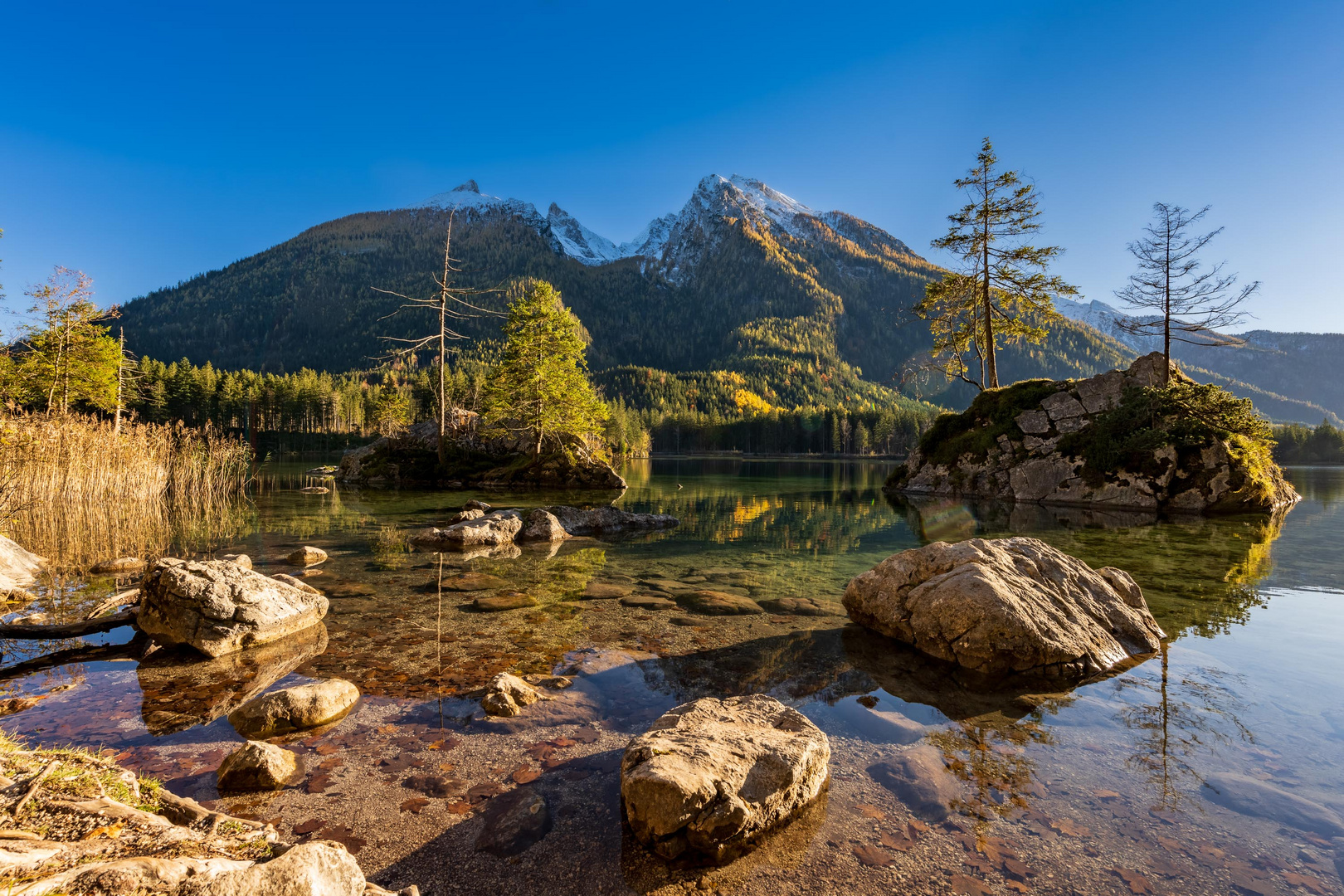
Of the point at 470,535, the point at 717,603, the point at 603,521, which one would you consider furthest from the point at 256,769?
the point at 603,521

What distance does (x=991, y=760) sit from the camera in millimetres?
4910

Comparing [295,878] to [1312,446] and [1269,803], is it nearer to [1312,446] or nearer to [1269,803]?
[1269,803]

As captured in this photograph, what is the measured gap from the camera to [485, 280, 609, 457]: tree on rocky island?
106 feet

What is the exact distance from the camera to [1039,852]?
3.78 metres

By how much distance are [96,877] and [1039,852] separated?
505 centimetres

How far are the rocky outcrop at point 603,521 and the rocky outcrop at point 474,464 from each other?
15032mm

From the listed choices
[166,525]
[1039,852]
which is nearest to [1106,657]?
[1039,852]

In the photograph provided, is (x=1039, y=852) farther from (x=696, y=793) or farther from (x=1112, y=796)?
(x=696, y=793)

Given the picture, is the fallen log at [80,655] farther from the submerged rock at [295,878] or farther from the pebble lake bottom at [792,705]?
the submerged rock at [295,878]

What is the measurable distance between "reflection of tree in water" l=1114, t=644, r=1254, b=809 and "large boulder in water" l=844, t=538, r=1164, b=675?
0.65 m

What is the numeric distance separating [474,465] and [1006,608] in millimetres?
32975

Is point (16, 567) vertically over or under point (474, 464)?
under

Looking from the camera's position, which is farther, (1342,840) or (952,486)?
(952,486)

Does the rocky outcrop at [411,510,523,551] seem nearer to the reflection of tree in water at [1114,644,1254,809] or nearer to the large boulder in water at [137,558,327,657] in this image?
the large boulder in water at [137,558,327,657]
